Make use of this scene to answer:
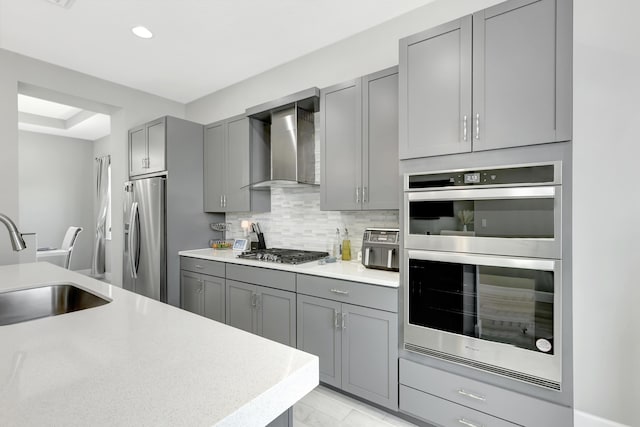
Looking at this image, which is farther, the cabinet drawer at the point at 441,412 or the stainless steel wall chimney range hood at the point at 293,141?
the stainless steel wall chimney range hood at the point at 293,141

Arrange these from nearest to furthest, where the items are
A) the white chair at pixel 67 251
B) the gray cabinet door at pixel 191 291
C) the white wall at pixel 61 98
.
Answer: the white wall at pixel 61 98 < the gray cabinet door at pixel 191 291 < the white chair at pixel 67 251

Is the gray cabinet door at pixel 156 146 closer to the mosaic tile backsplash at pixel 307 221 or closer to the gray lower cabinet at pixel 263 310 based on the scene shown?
the mosaic tile backsplash at pixel 307 221

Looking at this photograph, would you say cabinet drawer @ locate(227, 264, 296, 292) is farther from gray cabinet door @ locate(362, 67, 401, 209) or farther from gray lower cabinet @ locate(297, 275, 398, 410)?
gray cabinet door @ locate(362, 67, 401, 209)

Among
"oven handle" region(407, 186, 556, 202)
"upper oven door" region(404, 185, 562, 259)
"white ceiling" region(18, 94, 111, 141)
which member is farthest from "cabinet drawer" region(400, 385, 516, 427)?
"white ceiling" region(18, 94, 111, 141)

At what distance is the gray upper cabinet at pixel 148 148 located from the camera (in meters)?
3.40

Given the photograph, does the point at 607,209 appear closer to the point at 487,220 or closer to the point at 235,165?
the point at 487,220

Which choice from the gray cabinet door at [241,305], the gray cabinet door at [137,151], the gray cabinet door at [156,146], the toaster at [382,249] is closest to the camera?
the toaster at [382,249]

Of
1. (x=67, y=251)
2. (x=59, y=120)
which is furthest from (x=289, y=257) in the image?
(x=59, y=120)

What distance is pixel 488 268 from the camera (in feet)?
5.41

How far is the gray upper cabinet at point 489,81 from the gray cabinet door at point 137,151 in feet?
10.0

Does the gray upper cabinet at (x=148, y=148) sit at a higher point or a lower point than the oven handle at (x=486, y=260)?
higher

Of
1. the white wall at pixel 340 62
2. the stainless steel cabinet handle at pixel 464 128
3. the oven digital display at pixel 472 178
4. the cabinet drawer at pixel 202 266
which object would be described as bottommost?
the cabinet drawer at pixel 202 266

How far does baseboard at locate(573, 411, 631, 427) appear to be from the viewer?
1.72 m

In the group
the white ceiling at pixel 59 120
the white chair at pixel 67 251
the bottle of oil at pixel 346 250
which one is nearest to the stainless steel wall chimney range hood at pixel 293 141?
the bottle of oil at pixel 346 250
